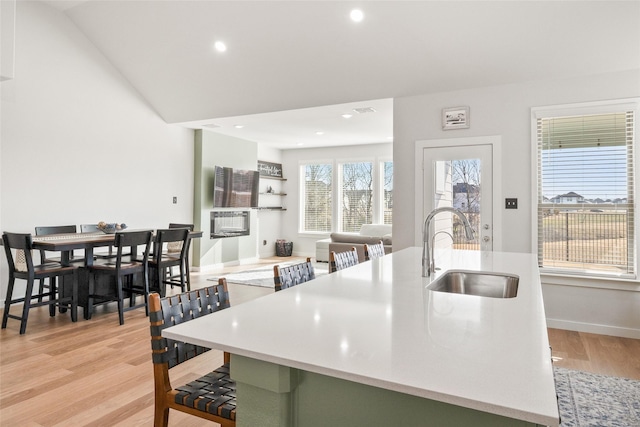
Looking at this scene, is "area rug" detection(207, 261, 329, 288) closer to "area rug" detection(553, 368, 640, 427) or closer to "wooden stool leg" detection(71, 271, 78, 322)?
"wooden stool leg" detection(71, 271, 78, 322)

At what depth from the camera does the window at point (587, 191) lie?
377 cm

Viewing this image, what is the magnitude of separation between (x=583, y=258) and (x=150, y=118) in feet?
20.4

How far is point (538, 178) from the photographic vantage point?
412 centimetres

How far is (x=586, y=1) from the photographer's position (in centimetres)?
328

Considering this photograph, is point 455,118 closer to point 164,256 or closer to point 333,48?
point 333,48

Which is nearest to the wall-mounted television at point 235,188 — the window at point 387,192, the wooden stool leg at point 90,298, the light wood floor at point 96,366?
the window at point 387,192

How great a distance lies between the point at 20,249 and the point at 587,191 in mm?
5502

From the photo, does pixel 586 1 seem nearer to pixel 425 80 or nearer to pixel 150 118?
pixel 425 80

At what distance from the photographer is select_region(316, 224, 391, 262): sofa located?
24.2 feet

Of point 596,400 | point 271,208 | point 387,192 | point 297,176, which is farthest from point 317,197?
point 596,400

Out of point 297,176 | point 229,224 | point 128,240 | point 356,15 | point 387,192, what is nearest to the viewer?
point 356,15

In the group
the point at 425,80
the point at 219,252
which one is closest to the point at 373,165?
the point at 219,252

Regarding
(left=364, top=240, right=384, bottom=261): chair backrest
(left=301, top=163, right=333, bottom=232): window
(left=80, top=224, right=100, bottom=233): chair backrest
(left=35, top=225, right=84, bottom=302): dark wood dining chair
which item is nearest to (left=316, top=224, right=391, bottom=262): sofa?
(left=301, top=163, right=333, bottom=232): window

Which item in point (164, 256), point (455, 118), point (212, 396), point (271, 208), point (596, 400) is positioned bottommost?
point (596, 400)
